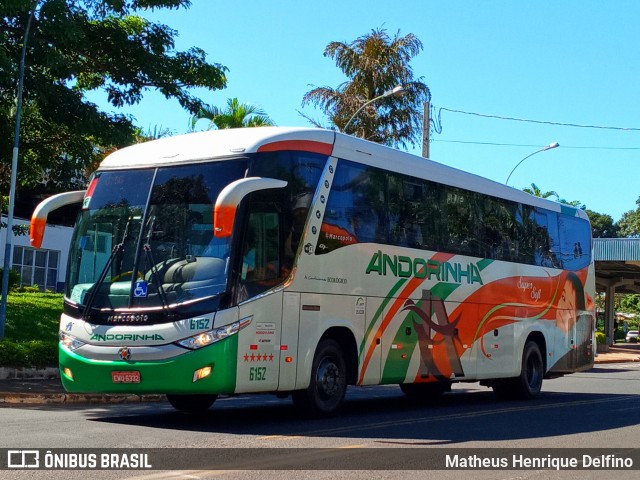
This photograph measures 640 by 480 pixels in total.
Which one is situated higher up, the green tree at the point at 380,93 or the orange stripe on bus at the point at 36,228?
the green tree at the point at 380,93

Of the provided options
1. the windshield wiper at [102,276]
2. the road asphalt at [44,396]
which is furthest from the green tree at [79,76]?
the windshield wiper at [102,276]

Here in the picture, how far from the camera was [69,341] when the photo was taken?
1154cm

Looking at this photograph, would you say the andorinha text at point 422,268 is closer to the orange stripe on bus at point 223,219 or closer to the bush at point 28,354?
the orange stripe on bus at point 223,219

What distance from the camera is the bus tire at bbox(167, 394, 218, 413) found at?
42.4 ft

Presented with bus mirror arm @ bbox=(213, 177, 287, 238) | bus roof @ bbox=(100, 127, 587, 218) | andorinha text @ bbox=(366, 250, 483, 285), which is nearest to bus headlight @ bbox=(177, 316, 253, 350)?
bus mirror arm @ bbox=(213, 177, 287, 238)

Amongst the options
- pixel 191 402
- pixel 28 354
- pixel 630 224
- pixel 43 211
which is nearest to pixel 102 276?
pixel 43 211

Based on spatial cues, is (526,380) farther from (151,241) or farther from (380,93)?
(380,93)

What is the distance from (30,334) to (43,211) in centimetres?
1168

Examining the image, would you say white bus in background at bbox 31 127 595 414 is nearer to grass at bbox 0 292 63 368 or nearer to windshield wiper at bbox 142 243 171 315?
windshield wiper at bbox 142 243 171 315

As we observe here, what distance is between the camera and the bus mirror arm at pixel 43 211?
11750 mm

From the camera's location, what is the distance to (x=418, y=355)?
1442 centimetres

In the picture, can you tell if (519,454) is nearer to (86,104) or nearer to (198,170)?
(198,170)

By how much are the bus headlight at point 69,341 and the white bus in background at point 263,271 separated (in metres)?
0.03

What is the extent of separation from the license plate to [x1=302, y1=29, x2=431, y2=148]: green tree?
27.3 m
